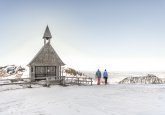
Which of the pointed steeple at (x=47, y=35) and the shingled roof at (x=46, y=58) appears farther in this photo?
the pointed steeple at (x=47, y=35)

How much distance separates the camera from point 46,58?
38.8m

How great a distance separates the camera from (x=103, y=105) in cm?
1773

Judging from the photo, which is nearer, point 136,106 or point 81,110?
point 81,110

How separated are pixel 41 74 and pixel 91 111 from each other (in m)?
25.1

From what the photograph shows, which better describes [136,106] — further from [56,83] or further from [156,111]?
[56,83]

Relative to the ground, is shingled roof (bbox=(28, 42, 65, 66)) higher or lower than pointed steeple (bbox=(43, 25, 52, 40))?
lower

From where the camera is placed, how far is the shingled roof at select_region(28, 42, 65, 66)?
38156mm

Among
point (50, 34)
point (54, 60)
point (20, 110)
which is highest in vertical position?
point (50, 34)

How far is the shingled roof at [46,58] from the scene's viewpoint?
125 ft

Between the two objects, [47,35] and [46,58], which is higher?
[47,35]

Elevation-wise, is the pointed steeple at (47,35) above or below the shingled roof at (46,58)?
above

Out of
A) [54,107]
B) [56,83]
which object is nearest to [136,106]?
[54,107]

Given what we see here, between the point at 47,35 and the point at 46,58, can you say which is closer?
the point at 46,58

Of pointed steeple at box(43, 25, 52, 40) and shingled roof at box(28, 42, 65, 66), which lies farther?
pointed steeple at box(43, 25, 52, 40)
